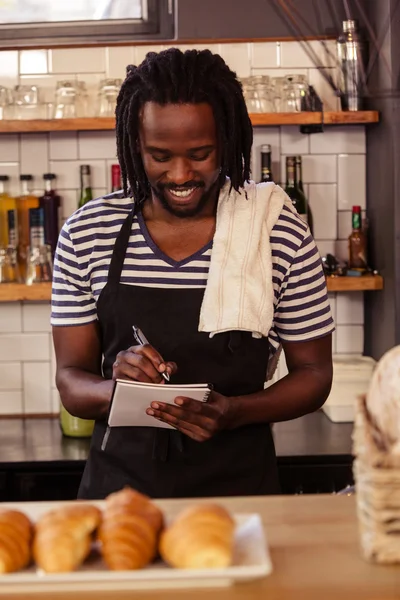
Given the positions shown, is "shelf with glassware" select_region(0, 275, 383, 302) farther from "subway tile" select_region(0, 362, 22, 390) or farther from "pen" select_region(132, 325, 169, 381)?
"pen" select_region(132, 325, 169, 381)

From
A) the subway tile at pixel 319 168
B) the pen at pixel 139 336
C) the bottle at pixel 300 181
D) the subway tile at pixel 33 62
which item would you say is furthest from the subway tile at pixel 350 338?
the pen at pixel 139 336

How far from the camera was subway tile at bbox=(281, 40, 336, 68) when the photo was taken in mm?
3242

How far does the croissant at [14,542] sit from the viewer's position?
98 centimetres

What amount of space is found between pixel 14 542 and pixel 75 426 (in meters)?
2.09

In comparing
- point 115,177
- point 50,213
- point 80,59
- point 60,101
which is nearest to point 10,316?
point 50,213

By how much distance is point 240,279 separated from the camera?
1855 mm

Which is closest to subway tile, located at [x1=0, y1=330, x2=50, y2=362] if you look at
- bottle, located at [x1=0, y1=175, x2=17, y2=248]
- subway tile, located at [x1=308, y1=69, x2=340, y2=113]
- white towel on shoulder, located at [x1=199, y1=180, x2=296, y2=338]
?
bottle, located at [x1=0, y1=175, x2=17, y2=248]

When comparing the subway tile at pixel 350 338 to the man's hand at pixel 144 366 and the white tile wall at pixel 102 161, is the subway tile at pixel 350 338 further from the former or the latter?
the man's hand at pixel 144 366

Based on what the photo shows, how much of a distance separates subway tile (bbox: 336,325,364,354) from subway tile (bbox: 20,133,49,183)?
1190mm

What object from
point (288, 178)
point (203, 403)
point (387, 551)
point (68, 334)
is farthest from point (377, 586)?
point (288, 178)

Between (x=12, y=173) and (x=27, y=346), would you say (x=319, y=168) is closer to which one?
(x=12, y=173)

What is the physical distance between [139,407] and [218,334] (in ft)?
0.79

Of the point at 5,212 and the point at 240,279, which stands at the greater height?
the point at 5,212

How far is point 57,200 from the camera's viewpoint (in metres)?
3.27
